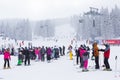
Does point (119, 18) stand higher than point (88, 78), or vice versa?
point (119, 18)

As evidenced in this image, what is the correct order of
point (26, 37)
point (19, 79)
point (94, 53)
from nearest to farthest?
point (19, 79), point (94, 53), point (26, 37)

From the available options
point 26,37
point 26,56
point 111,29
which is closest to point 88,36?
point 111,29

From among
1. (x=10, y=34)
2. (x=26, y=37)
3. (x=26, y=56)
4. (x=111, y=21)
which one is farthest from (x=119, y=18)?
(x=26, y=56)

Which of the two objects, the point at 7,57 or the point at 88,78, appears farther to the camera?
the point at 7,57

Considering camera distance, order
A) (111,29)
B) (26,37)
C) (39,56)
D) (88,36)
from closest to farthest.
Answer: (39,56), (111,29), (88,36), (26,37)

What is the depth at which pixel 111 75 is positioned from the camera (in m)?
17.8

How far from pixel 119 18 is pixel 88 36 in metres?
22.5

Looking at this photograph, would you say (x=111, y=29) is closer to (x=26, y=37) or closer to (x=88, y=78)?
(x=26, y=37)

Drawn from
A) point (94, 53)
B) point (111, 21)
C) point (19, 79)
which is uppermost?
point (111, 21)

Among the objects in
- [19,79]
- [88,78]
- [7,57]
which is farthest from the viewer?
[7,57]

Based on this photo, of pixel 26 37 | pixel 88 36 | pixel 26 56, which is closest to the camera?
pixel 26 56

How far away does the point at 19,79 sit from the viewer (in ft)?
61.6

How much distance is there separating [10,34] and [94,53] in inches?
5840

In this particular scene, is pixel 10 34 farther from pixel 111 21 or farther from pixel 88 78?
pixel 88 78
